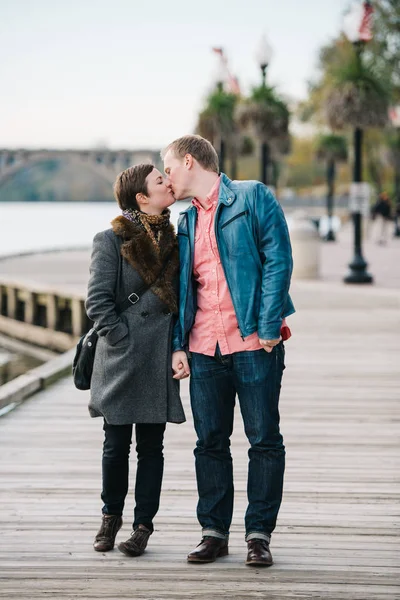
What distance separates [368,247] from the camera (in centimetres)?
3303

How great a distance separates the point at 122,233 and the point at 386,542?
A: 5.31 feet

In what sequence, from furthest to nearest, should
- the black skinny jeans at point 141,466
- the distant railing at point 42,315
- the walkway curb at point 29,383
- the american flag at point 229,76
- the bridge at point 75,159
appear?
the bridge at point 75,159 → the american flag at point 229,76 → the distant railing at point 42,315 → the walkway curb at point 29,383 → the black skinny jeans at point 141,466

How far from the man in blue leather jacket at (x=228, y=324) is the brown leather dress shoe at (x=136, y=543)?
0.23 m

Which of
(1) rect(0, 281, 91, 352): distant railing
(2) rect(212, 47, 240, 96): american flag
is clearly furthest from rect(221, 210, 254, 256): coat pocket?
(2) rect(212, 47, 240, 96): american flag

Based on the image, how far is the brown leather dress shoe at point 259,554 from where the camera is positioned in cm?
413

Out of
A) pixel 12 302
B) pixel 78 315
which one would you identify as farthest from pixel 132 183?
pixel 12 302

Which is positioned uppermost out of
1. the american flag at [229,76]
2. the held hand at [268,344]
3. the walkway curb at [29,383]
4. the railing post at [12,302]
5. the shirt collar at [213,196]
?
the american flag at [229,76]

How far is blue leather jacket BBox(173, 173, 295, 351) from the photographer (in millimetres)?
4027

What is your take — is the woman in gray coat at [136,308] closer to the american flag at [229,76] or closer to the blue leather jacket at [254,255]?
the blue leather jacket at [254,255]

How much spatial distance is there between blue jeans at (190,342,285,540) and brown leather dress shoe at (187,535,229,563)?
24 mm

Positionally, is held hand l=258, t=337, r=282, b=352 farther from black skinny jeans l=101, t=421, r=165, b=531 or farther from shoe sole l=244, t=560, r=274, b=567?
shoe sole l=244, t=560, r=274, b=567

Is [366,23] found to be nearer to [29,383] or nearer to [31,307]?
[31,307]

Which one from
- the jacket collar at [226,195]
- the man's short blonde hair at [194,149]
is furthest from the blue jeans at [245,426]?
the man's short blonde hair at [194,149]

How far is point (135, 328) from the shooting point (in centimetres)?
423
